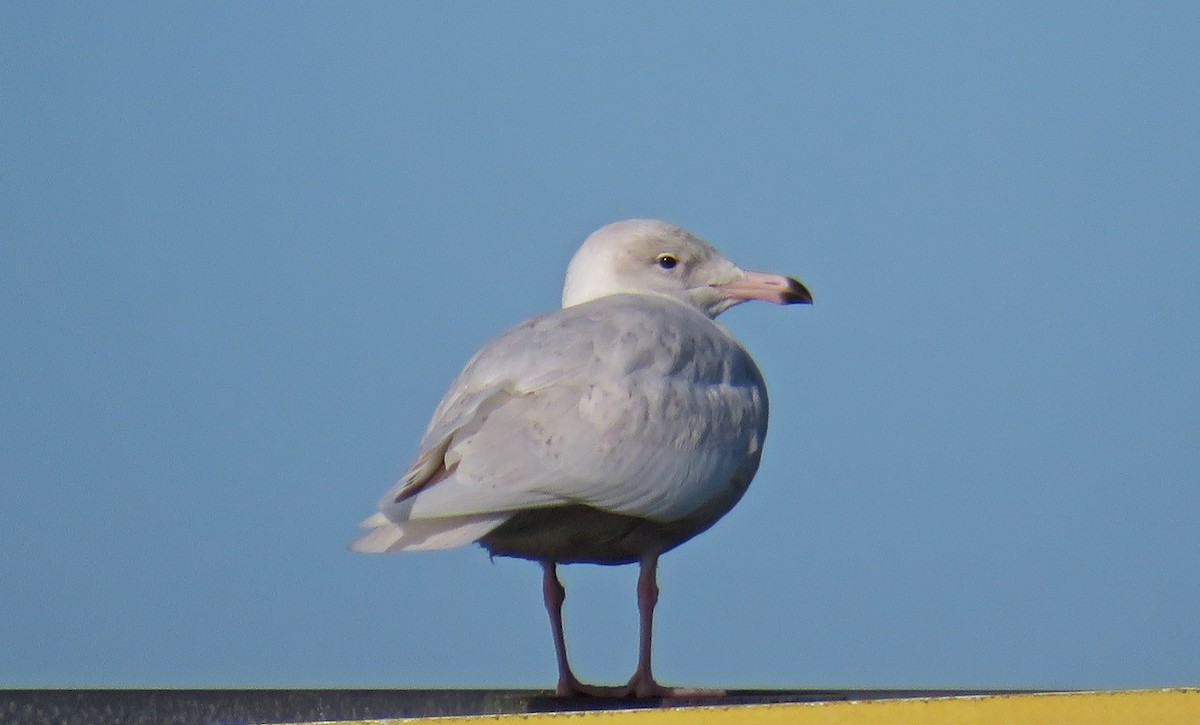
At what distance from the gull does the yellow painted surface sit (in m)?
1.46

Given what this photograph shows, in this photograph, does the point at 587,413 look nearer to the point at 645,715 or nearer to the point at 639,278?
the point at 639,278

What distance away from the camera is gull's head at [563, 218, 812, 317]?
5.36 metres

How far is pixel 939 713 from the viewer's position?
8.38ft

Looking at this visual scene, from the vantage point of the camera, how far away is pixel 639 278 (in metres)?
5.37

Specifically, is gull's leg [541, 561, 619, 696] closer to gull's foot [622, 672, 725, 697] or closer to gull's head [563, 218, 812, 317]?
gull's foot [622, 672, 725, 697]

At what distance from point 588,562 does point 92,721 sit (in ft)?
4.73

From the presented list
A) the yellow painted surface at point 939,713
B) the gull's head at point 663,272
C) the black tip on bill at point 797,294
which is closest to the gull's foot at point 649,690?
the gull's head at point 663,272

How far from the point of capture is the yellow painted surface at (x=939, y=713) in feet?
8.27

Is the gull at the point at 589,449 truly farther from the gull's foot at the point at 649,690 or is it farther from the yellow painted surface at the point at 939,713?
the yellow painted surface at the point at 939,713

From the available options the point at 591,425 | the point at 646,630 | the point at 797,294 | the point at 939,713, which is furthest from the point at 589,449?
the point at 939,713

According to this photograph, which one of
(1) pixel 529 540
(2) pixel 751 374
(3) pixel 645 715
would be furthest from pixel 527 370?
(3) pixel 645 715

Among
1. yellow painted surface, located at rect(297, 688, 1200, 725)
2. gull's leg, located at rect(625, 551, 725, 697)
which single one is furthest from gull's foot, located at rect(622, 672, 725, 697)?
yellow painted surface, located at rect(297, 688, 1200, 725)

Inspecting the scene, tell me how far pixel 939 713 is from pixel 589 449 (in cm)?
180

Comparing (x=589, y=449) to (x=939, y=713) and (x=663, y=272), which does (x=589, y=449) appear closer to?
(x=663, y=272)
